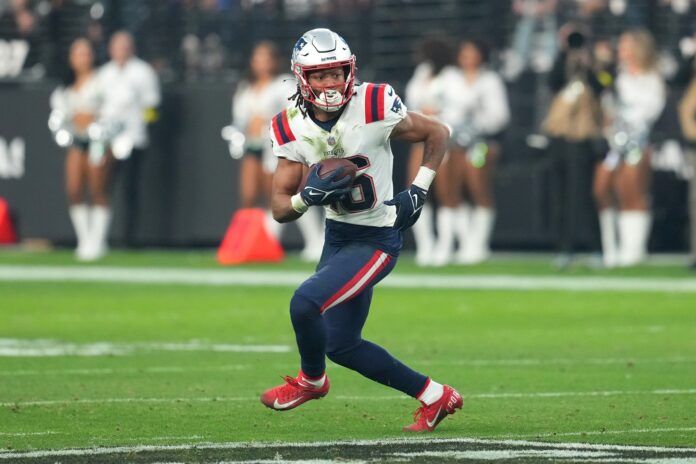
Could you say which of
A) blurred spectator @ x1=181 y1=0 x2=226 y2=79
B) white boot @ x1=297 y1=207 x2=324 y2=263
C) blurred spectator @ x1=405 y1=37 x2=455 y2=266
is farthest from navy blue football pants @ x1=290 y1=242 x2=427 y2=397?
blurred spectator @ x1=181 y1=0 x2=226 y2=79

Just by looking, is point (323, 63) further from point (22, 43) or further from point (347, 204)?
point (22, 43)

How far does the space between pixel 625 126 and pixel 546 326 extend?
5721 mm

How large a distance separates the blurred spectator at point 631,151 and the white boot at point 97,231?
5.74 meters

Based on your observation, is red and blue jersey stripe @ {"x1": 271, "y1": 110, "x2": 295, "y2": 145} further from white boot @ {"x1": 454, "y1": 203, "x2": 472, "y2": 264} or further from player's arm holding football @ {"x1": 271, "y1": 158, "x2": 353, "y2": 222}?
white boot @ {"x1": 454, "y1": 203, "x2": 472, "y2": 264}

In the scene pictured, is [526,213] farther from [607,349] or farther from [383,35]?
[607,349]

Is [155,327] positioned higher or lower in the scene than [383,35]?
lower

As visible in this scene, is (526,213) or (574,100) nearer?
(574,100)

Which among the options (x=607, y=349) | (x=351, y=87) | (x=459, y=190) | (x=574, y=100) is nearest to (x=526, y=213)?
(x=459, y=190)

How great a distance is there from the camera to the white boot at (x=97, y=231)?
65.5ft

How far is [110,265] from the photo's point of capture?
19.0 meters

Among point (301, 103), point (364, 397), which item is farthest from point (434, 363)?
point (301, 103)

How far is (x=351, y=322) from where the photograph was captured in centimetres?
762

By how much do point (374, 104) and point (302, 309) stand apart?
1022 mm

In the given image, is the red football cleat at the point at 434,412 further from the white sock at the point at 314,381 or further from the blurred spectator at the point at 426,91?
the blurred spectator at the point at 426,91
